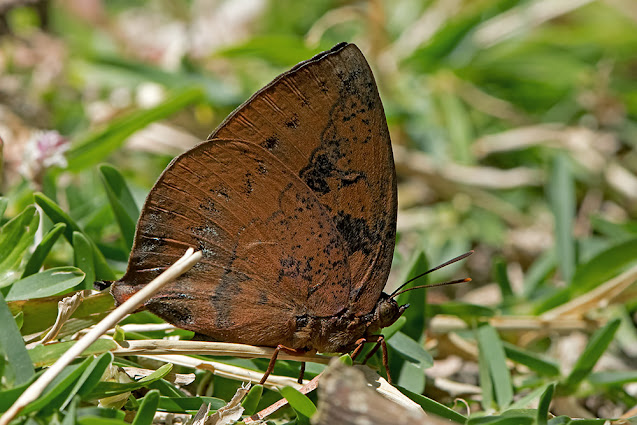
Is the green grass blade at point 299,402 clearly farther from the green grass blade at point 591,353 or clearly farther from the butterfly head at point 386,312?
the green grass blade at point 591,353

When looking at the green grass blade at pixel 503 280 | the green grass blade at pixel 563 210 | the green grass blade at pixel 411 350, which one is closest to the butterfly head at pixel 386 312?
the green grass blade at pixel 411 350

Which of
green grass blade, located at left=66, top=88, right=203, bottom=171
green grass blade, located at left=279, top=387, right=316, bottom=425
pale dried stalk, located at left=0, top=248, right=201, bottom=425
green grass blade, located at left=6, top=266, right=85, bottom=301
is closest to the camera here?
pale dried stalk, located at left=0, top=248, right=201, bottom=425

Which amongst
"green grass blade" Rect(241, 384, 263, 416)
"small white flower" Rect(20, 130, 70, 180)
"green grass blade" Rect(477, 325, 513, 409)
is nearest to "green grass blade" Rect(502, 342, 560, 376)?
"green grass blade" Rect(477, 325, 513, 409)

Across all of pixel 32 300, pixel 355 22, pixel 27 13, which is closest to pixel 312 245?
pixel 32 300

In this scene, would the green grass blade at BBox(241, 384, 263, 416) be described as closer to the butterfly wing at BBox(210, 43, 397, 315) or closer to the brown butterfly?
the brown butterfly

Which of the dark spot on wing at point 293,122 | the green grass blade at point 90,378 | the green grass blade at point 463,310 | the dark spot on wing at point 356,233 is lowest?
the green grass blade at point 90,378

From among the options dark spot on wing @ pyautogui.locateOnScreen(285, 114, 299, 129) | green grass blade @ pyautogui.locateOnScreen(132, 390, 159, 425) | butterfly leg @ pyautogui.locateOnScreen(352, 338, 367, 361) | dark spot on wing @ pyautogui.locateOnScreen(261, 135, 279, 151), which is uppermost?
dark spot on wing @ pyautogui.locateOnScreen(285, 114, 299, 129)

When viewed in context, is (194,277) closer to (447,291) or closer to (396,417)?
(396,417)

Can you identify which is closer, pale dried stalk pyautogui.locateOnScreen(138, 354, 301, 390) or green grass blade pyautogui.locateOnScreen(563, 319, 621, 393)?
pale dried stalk pyautogui.locateOnScreen(138, 354, 301, 390)
